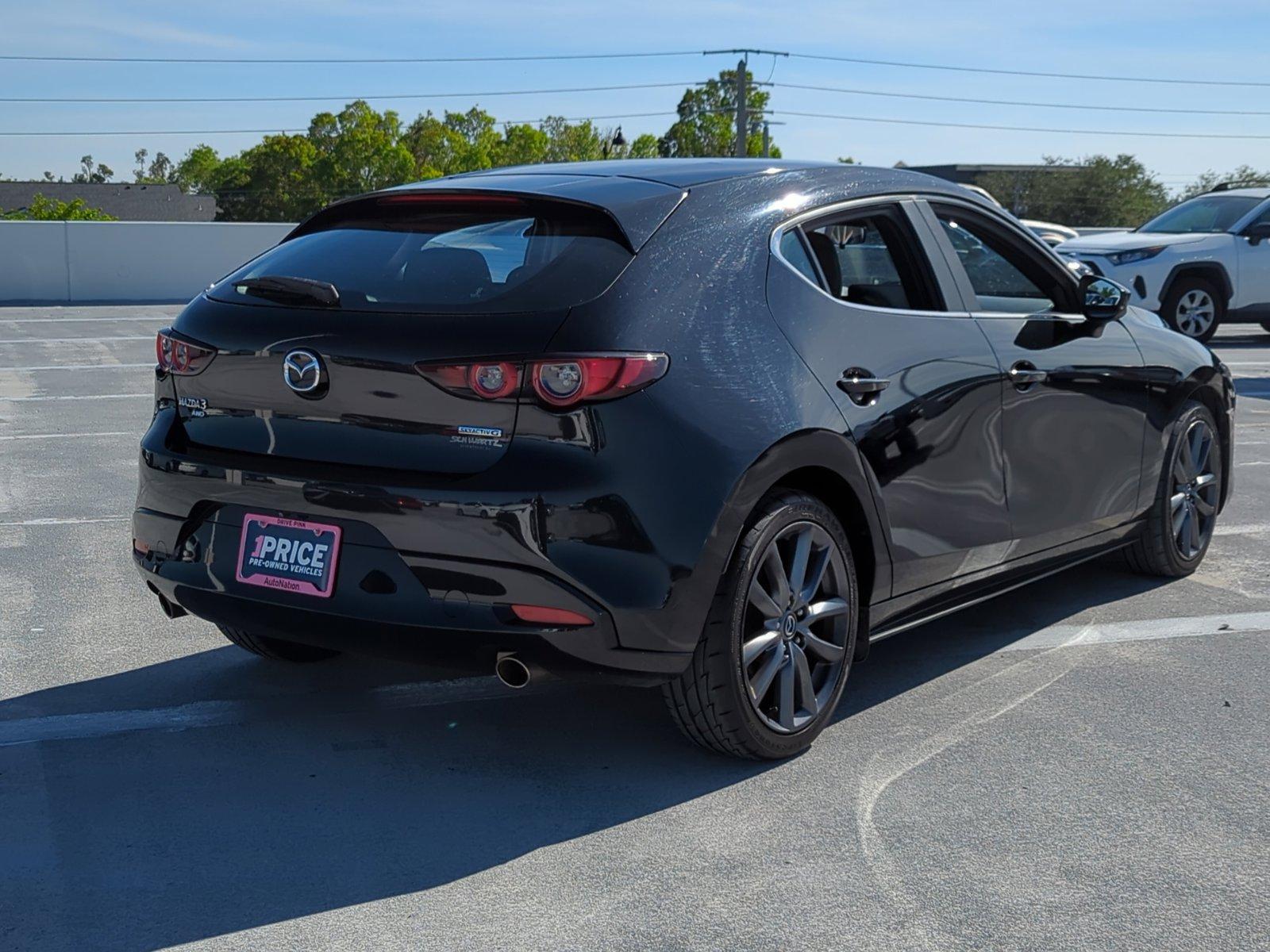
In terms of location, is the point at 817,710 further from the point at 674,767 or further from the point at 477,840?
the point at 477,840

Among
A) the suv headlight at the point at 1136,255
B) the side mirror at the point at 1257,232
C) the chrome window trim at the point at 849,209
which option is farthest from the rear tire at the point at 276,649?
the side mirror at the point at 1257,232

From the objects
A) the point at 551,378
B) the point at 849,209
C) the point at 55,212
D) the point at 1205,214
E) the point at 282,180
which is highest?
the point at 849,209

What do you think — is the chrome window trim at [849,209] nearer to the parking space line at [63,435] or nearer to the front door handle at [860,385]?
the front door handle at [860,385]

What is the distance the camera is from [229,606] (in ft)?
13.3

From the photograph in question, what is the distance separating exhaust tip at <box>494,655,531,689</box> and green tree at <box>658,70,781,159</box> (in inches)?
4369

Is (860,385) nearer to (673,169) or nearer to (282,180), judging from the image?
(673,169)

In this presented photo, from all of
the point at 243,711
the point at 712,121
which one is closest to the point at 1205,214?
the point at 243,711

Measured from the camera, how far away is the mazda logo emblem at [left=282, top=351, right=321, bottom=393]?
386 cm

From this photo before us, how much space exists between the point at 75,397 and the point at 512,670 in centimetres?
945

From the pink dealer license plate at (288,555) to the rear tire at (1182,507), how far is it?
3.62 m

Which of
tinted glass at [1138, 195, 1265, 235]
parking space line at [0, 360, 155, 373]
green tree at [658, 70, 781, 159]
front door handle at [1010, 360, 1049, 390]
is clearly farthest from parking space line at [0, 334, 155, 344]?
green tree at [658, 70, 781, 159]

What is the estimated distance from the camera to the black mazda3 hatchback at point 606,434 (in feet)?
12.0

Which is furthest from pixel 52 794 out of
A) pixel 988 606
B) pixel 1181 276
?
pixel 1181 276

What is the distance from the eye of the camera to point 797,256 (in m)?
4.32
